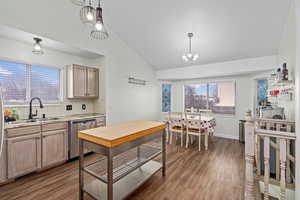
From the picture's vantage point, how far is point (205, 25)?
3000mm

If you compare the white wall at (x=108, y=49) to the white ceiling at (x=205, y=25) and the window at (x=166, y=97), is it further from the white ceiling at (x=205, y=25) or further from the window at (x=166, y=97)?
the white ceiling at (x=205, y=25)

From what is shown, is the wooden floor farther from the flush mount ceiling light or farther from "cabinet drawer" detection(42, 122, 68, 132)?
the flush mount ceiling light

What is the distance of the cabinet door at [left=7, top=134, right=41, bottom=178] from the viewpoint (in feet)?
7.01

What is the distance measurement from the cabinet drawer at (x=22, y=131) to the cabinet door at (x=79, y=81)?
3.46ft

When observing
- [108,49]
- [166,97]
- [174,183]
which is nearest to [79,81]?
[108,49]

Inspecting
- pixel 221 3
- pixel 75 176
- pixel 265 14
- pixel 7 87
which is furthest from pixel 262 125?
pixel 7 87

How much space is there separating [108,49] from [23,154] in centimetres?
282

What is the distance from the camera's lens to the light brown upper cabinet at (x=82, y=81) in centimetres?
319

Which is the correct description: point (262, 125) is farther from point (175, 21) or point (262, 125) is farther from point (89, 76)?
point (89, 76)

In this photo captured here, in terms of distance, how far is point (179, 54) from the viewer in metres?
4.23

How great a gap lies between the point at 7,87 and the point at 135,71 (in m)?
3.06

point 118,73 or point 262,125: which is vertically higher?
point 118,73

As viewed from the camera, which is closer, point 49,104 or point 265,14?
point 265,14

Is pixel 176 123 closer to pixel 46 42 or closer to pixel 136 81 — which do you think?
pixel 136 81
